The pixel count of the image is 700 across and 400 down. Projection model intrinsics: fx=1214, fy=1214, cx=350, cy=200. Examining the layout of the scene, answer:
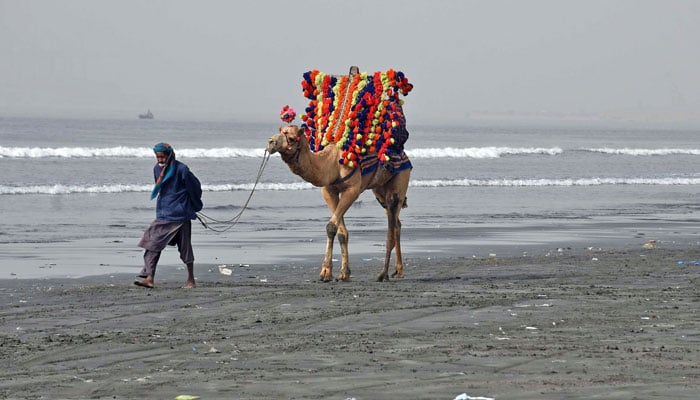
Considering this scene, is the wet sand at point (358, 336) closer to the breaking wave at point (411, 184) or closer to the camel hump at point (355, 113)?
the camel hump at point (355, 113)

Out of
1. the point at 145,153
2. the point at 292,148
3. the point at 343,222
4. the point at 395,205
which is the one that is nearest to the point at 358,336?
the point at 292,148

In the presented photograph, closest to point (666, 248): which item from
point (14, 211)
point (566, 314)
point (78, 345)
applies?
point (566, 314)

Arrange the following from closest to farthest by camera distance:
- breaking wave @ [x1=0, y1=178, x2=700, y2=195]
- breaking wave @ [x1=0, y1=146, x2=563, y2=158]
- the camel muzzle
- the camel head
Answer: the camel muzzle
the camel head
breaking wave @ [x1=0, y1=178, x2=700, y2=195]
breaking wave @ [x1=0, y1=146, x2=563, y2=158]

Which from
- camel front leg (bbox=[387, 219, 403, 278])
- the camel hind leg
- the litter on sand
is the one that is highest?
the camel hind leg

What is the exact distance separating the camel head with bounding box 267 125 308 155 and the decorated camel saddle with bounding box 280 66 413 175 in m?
0.43

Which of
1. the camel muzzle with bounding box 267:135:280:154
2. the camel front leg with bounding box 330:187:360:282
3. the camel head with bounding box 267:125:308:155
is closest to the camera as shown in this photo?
the camel muzzle with bounding box 267:135:280:154

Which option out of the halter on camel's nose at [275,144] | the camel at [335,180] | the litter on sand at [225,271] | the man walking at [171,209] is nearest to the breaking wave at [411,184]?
the litter on sand at [225,271]

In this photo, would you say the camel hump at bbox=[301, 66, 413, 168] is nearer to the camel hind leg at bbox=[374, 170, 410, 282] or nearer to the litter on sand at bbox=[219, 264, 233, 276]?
the camel hind leg at bbox=[374, 170, 410, 282]

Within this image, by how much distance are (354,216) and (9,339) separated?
16.3m

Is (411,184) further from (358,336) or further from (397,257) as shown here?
(358,336)

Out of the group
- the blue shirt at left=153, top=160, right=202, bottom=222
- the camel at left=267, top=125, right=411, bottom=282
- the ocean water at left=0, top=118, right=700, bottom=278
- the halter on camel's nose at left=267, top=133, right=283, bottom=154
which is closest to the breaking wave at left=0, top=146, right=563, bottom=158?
the ocean water at left=0, top=118, right=700, bottom=278

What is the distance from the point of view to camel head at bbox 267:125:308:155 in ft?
43.2

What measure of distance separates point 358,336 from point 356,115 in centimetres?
503

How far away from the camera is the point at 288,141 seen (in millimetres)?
13453
